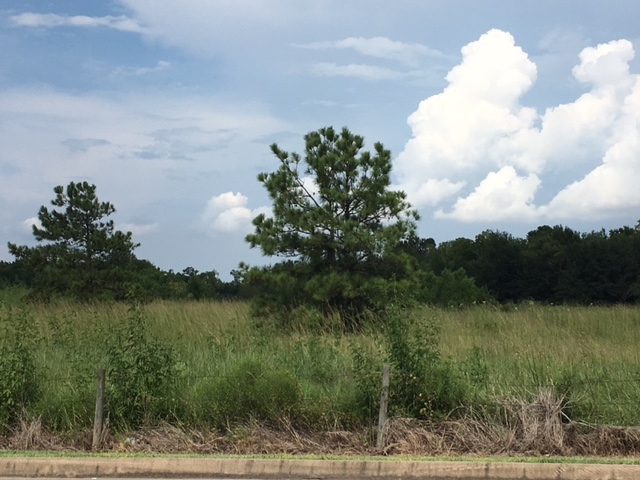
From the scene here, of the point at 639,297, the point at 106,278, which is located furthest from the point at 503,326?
the point at 639,297

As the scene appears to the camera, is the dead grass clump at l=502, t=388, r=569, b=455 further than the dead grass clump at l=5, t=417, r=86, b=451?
No

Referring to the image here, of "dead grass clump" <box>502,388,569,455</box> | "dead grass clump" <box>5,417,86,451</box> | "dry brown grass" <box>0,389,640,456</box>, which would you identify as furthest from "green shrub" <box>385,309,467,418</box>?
"dead grass clump" <box>5,417,86,451</box>

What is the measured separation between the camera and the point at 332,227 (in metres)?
20.7

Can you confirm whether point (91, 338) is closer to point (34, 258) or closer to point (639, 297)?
point (34, 258)

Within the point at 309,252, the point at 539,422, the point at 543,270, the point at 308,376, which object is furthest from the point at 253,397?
the point at 543,270

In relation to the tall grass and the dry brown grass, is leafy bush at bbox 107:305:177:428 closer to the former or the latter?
the tall grass

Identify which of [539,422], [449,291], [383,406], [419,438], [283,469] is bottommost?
[283,469]

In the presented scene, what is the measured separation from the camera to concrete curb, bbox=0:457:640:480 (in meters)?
8.43

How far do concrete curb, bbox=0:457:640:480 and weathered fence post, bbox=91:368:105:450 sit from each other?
42.7 inches

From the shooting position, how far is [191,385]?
10859mm

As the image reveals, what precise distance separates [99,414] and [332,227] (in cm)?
1154

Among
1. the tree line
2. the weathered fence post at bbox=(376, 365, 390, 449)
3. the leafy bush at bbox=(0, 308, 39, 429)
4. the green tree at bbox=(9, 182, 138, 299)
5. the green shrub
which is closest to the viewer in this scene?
the weathered fence post at bbox=(376, 365, 390, 449)

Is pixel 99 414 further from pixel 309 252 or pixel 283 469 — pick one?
pixel 309 252

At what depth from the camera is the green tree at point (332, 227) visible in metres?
20.3
